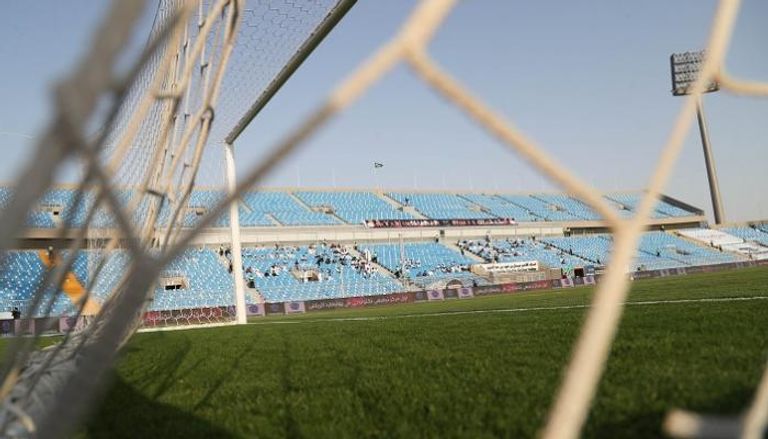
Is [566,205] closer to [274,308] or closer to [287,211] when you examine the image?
[287,211]

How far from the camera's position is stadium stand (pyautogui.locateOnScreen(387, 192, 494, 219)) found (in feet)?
140

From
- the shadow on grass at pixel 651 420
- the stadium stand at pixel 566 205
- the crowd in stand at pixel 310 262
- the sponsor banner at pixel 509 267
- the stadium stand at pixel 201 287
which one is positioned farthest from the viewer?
the stadium stand at pixel 566 205

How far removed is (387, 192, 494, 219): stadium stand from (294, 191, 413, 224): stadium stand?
1852 millimetres

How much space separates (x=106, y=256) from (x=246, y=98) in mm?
9776

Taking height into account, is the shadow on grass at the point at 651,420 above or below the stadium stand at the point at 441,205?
below

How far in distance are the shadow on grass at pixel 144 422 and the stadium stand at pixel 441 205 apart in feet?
125

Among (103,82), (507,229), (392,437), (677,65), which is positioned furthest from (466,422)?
(677,65)

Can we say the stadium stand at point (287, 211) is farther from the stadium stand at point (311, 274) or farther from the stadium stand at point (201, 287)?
the stadium stand at point (201, 287)

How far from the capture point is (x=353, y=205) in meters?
41.0

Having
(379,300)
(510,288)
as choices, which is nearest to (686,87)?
Answer: (510,288)

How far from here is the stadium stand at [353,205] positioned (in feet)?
129

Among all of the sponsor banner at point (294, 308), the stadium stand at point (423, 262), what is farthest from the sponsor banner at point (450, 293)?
the sponsor banner at point (294, 308)

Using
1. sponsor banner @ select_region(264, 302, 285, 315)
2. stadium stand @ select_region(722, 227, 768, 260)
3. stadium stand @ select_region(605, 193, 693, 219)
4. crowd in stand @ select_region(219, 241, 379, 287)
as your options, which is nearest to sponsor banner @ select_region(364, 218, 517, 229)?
crowd in stand @ select_region(219, 241, 379, 287)

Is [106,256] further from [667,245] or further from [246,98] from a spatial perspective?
[667,245]
